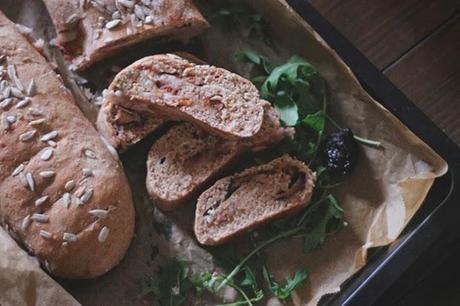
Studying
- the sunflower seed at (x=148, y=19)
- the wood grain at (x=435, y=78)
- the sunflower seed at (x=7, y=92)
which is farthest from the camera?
the wood grain at (x=435, y=78)

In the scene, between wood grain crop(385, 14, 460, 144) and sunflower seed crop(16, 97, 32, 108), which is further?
wood grain crop(385, 14, 460, 144)

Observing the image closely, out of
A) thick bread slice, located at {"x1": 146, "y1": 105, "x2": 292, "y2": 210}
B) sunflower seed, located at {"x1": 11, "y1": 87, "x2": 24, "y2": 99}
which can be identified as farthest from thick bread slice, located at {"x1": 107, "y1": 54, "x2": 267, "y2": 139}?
sunflower seed, located at {"x1": 11, "y1": 87, "x2": 24, "y2": 99}

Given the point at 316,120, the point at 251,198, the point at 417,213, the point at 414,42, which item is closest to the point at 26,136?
the point at 251,198

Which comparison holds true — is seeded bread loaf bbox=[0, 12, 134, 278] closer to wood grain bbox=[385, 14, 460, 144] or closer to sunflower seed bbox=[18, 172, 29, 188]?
sunflower seed bbox=[18, 172, 29, 188]

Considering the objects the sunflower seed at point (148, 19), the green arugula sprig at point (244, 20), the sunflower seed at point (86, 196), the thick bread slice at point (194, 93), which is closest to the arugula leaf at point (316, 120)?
the thick bread slice at point (194, 93)

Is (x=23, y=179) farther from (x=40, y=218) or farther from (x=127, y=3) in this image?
(x=127, y=3)

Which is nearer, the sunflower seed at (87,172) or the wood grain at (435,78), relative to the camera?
the sunflower seed at (87,172)

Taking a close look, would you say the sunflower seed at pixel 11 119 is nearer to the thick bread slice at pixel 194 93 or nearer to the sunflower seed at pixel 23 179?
the sunflower seed at pixel 23 179
